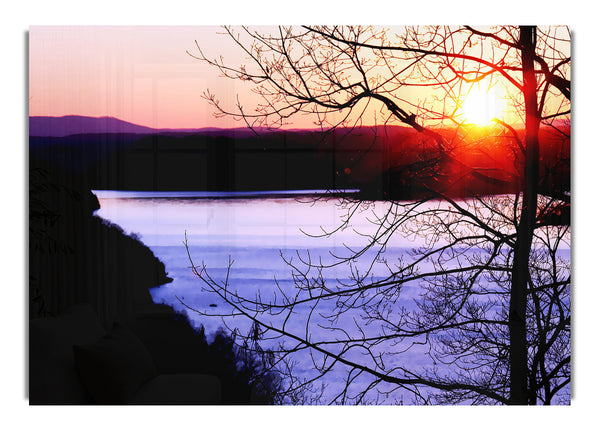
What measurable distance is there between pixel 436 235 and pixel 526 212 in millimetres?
615

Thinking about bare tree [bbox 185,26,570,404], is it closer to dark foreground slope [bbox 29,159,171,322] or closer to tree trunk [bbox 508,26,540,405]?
tree trunk [bbox 508,26,540,405]

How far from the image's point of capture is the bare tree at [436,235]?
416 centimetres

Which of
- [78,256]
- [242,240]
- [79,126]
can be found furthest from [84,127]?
[242,240]

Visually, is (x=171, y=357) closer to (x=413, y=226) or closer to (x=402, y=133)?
(x=413, y=226)

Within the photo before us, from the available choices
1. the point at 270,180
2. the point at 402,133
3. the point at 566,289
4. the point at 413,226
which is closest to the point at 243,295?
the point at 270,180

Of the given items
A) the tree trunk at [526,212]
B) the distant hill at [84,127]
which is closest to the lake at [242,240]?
the distant hill at [84,127]

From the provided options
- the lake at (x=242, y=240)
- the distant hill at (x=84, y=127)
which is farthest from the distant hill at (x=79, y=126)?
the lake at (x=242, y=240)

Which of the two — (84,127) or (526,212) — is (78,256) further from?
(526,212)

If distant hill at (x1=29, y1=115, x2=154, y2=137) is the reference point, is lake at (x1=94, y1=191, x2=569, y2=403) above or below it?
below

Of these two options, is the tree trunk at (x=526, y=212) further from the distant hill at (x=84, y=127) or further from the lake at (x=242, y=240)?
the distant hill at (x=84, y=127)

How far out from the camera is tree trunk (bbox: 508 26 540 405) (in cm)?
421

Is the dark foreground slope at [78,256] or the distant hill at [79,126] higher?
the distant hill at [79,126]

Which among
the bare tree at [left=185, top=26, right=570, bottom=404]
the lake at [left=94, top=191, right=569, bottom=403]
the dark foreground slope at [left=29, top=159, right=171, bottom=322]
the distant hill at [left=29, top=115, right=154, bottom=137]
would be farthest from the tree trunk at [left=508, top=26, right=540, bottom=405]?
the distant hill at [left=29, top=115, right=154, bottom=137]
